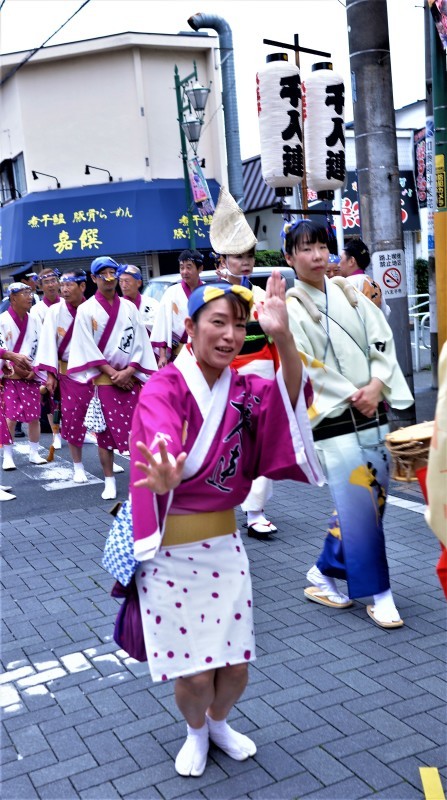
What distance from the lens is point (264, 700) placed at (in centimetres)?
331

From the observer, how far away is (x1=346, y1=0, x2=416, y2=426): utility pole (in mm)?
6891

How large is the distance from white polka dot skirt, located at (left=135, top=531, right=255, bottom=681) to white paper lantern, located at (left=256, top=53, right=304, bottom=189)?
12.8 ft

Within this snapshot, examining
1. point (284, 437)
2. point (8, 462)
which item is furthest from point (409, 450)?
point (8, 462)

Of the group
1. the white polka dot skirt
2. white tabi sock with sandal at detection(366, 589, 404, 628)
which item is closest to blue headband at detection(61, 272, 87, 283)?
white tabi sock with sandal at detection(366, 589, 404, 628)

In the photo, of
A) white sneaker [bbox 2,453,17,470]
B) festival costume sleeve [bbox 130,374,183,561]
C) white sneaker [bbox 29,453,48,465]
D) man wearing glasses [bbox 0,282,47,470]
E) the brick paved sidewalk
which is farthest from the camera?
white sneaker [bbox 29,453,48,465]

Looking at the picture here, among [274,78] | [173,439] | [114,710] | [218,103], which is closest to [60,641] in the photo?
[114,710]

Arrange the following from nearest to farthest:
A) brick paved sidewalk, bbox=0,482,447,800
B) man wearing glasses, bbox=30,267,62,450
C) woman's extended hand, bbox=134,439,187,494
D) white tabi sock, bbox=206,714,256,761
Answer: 1. woman's extended hand, bbox=134,439,187,494
2. brick paved sidewalk, bbox=0,482,447,800
3. white tabi sock, bbox=206,714,256,761
4. man wearing glasses, bbox=30,267,62,450

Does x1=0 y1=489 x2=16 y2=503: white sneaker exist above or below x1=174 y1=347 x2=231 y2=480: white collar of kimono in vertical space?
below

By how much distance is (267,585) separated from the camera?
4.57 m

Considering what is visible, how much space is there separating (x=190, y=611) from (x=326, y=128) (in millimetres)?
4514

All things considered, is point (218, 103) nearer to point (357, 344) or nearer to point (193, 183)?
point (193, 183)

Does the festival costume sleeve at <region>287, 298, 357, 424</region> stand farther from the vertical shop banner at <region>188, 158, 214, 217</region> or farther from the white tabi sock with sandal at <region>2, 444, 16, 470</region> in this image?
the vertical shop banner at <region>188, 158, 214, 217</region>

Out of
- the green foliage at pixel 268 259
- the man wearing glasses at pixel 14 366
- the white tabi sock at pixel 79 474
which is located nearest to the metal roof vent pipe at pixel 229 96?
the green foliage at pixel 268 259

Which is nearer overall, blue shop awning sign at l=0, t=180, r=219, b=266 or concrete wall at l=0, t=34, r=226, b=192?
blue shop awning sign at l=0, t=180, r=219, b=266
